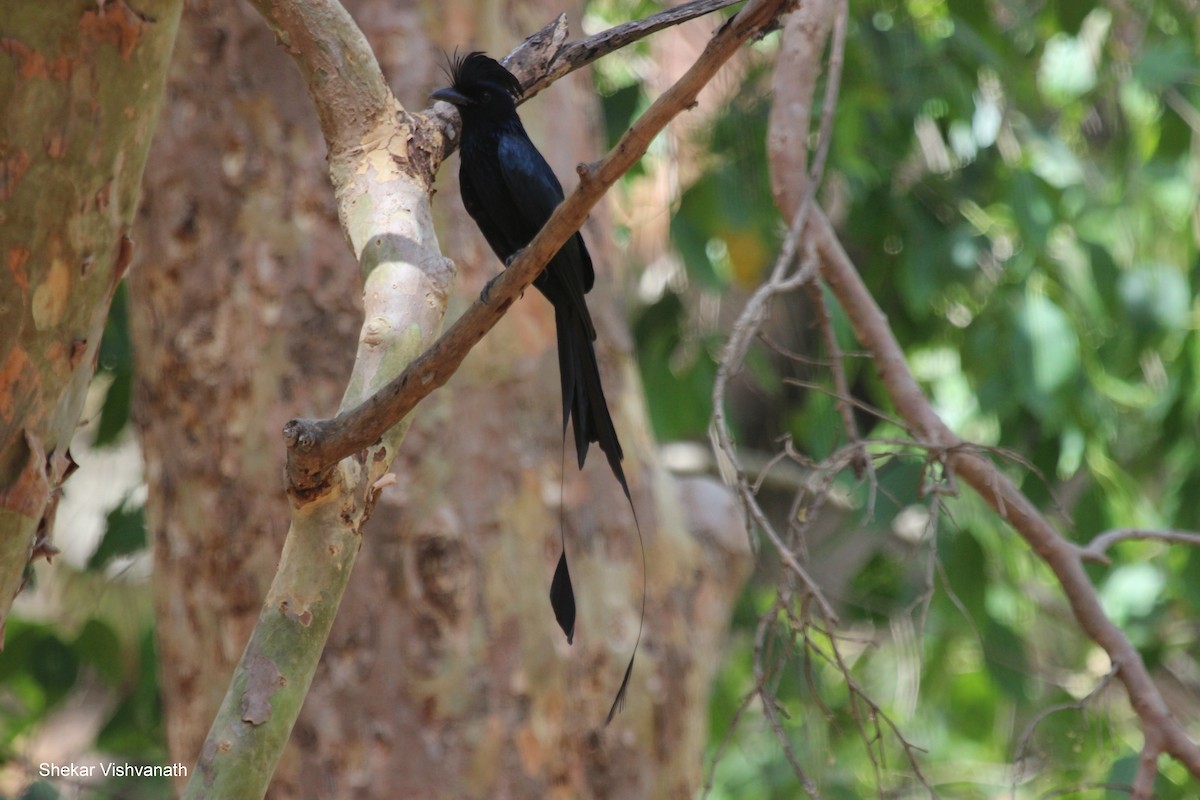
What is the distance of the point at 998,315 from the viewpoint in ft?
11.0

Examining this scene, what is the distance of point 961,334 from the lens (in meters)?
3.59

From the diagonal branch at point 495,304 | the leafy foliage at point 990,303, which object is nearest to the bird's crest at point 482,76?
the diagonal branch at point 495,304

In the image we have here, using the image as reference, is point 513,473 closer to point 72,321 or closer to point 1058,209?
point 72,321

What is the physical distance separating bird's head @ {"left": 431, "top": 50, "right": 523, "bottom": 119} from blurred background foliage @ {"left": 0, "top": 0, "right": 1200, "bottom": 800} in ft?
4.04

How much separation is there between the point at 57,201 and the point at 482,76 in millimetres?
749

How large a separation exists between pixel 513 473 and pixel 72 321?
130 cm

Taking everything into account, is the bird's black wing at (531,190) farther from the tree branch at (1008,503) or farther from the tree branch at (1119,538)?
the tree branch at (1119,538)

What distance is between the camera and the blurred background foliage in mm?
3217

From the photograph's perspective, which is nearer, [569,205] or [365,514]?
[569,205]

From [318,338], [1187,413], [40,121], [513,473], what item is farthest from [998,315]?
[40,121]

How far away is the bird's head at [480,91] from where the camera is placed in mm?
1794

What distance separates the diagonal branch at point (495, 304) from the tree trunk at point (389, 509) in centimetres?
123

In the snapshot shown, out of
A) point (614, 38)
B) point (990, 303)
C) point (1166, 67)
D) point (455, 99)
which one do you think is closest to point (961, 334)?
point (990, 303)

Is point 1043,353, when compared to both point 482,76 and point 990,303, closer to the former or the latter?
point 990,303
